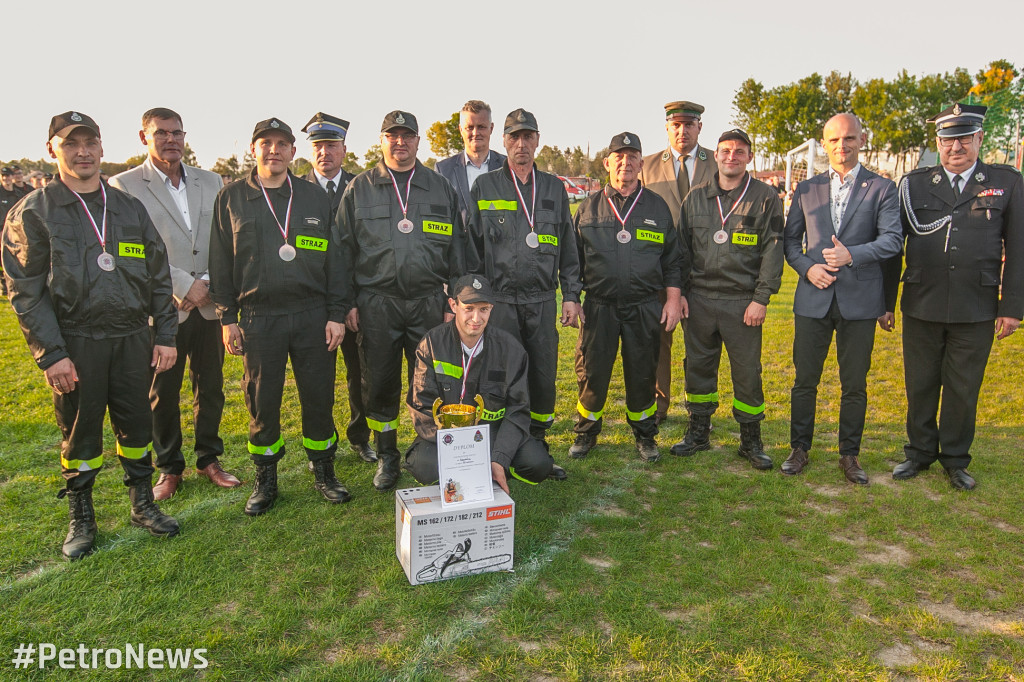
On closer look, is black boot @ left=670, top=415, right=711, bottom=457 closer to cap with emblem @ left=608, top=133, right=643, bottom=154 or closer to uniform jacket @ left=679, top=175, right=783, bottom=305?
uniform jacket @ left=679, top=175, right=783, bottom=305

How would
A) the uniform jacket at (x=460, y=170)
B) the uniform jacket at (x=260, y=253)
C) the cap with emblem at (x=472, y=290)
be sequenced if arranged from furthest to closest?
the uniform jacket at (x=460, y=170), the uniform jacket at (x=260, y=253), the cap with emblem at (x=472, y=290)

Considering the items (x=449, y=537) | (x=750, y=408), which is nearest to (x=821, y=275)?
(x=750, y=408)

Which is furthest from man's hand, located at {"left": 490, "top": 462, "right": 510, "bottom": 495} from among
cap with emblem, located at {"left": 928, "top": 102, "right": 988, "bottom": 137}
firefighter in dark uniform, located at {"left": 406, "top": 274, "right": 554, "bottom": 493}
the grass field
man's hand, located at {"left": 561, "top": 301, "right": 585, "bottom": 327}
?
cap with emblem, located at {"left": 928, "top": 102, "right": 988, "bottom": 137}

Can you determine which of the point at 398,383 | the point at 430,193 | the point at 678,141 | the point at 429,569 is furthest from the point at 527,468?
the point at 678,141

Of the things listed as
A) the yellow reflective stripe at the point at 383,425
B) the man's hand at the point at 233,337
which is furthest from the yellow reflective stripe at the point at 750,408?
the man's hand at the point at 233,337

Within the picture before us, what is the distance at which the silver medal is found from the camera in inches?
153

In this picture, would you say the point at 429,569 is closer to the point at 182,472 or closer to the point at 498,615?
the point at 498,615

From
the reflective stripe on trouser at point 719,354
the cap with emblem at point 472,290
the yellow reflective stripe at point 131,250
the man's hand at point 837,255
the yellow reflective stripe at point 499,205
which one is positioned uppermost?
the yellow reflective stripe at point 499,205

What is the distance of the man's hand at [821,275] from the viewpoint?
502 cm

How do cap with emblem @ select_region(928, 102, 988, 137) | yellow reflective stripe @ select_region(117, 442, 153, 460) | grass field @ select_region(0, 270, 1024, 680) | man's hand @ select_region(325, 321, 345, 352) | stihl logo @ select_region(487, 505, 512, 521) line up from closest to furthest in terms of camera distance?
grass field @ select_region(0, 270, 1024, 680) → stihl logo @ select_region(487, 505, 512, 521) → yellow reflective stripe @ select_region(117, 442, 153, 460) → man's hand @ select_region(325, 321, 345, 352) → cap with emblem @ select_region(928, 102, 988, 137)

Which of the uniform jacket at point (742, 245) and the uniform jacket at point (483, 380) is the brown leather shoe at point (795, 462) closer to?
the uniform jacket at point (742, 245)

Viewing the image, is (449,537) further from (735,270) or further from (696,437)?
(735,270)

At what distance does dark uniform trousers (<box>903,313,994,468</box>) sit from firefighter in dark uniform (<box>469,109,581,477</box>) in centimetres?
276

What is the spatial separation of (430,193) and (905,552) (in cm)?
395
